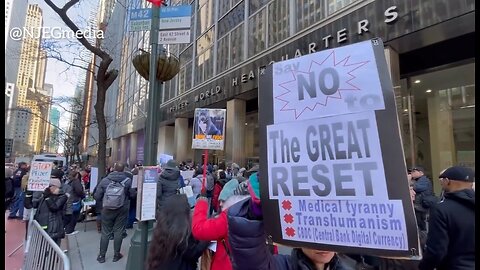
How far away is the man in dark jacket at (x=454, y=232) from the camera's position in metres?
2.94

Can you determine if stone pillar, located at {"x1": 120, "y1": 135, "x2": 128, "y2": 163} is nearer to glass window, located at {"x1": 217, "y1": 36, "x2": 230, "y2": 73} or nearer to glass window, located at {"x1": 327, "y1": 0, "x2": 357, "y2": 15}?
glass window, located at {"x1": 217, "y1": 36, "x2": 230, "y2": 73}

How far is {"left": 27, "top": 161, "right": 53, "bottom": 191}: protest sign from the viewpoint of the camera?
8117 millimetres

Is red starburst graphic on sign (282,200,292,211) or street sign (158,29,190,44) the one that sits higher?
street sign (158,29,190,44)

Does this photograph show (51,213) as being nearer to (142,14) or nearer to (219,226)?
(142,14)

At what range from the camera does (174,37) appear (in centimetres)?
502

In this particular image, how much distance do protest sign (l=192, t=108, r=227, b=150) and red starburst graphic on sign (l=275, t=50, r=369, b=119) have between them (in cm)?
471

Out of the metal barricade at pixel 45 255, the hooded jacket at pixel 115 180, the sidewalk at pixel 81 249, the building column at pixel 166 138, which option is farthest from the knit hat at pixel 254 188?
the building column at pixel 166 138

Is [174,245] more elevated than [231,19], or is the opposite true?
[231,19]

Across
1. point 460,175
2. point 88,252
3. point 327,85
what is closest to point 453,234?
point 460,175

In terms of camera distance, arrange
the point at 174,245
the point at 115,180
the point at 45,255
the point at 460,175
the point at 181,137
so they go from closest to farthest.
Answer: the point at 174,245, the point at 460,175, the point at 45,255, the point at 115,180, the point at 181,137

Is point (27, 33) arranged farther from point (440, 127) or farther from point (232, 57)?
point (440, 127)

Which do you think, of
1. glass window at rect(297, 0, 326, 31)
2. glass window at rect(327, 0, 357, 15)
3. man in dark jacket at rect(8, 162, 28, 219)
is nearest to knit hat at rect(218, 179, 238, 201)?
glass window at rect(327, 0, 357, 15)

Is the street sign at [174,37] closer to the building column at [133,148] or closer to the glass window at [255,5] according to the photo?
the glass window at [255,5]

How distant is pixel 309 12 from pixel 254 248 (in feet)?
46.1
